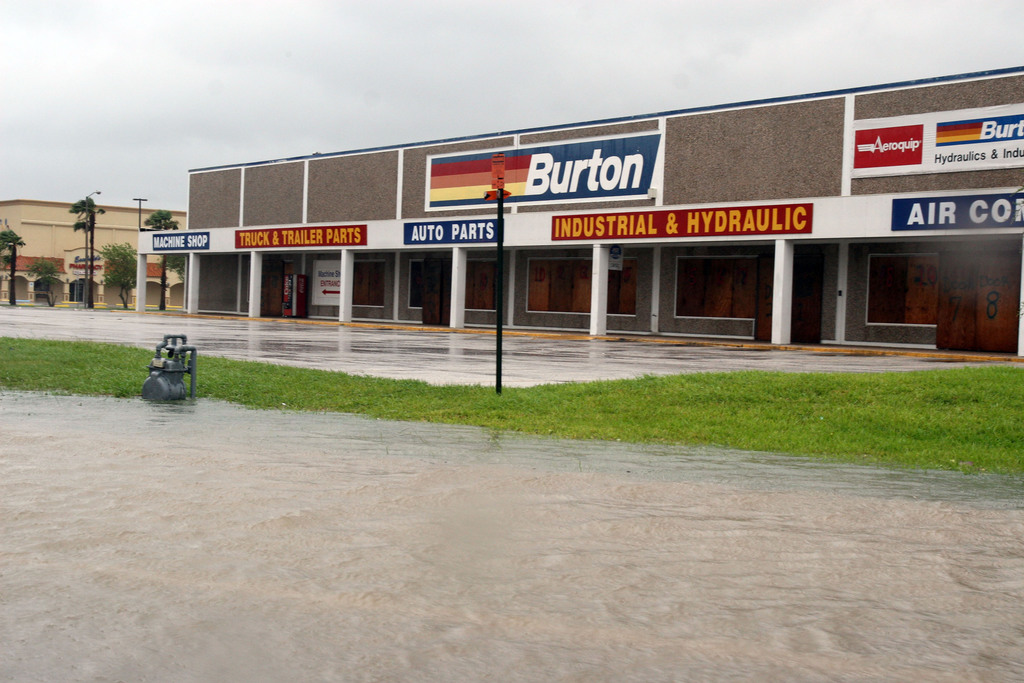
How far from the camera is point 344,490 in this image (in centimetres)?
746

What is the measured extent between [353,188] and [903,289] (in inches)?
955

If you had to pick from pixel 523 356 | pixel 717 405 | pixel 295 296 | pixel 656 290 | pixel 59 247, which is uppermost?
pixel 59 247

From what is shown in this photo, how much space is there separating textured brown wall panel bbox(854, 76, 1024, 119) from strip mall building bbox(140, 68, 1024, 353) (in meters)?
0.05

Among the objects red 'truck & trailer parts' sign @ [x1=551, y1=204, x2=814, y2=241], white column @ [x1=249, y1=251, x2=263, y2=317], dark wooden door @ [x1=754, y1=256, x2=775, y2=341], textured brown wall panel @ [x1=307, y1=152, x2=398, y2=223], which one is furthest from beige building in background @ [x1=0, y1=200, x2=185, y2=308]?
dark wooden door @ [x1=754, y1=256, x2=775, y2=341]

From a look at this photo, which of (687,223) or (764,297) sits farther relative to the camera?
(764,297)

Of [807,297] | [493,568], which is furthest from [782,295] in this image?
[493,568]

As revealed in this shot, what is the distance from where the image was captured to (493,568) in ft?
17.9

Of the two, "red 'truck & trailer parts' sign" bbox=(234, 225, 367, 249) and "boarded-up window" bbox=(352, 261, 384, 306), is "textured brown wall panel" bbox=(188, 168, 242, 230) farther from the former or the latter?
"boarded-up window" bbox=(352, 261, 384, 306)

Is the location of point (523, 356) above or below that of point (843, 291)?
below

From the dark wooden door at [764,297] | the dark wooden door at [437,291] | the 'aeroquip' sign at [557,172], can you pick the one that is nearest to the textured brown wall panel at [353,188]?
the 'aeroquip' sign at [557,172]

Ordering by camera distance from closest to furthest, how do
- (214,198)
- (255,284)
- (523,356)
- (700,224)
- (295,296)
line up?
(523,356)
(700,224)
(295,296)
(255,284)
(214,198)

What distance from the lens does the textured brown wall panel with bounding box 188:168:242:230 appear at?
52344 mm

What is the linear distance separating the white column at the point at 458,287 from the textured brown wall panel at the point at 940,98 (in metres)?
16.1

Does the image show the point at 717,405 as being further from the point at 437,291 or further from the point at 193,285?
the point at 193,285
